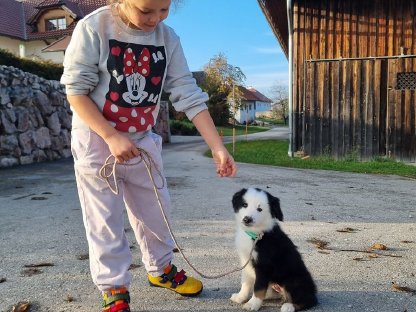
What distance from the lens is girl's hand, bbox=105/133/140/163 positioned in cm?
238

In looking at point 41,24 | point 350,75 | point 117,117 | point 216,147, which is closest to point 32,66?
point 350,75

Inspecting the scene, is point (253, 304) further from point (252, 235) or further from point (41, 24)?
point (41, 24)

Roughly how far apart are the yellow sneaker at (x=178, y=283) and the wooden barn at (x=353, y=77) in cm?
999

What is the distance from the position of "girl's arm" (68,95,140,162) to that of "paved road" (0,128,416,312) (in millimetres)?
989

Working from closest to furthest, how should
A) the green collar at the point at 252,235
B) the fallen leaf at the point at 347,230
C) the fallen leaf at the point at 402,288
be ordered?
the green collar at the point at 252,235, the fallen leaf at the point at 402,288, the fallen leaf at the point at 347,230

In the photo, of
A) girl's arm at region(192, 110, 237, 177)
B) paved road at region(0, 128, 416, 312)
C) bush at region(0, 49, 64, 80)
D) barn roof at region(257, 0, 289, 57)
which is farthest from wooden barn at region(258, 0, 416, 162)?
girl's arm at region(192, 110, 237, 177)

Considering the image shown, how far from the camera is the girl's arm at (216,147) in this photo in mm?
2729

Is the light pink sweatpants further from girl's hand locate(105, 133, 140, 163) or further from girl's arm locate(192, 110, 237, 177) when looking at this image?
girl's arm locate(192, 110, 237, 177)

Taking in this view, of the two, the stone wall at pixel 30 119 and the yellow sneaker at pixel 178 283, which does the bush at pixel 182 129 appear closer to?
the stone wall at pixel 30 119

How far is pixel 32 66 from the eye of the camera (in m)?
14.2

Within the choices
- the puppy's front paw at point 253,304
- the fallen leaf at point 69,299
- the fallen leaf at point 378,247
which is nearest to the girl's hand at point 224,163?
the puppy's front paw at point 253,304

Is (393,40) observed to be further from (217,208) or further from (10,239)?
(10,239)

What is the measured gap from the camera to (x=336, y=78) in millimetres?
12047

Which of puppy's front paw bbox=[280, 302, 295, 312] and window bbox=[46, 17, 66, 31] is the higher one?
window bbox=[46, 17, 66, 31]
